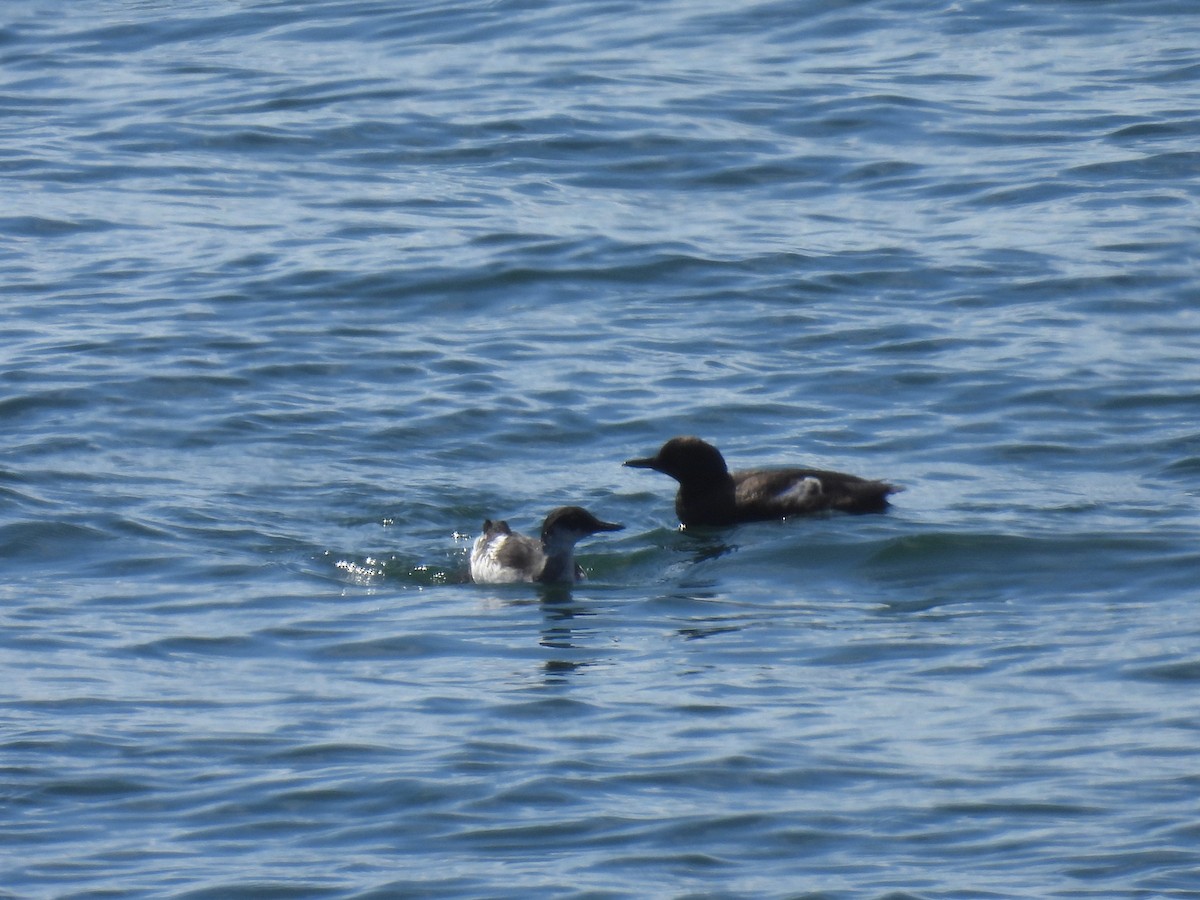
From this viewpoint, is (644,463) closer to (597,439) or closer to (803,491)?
(803,491)

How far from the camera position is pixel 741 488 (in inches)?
500

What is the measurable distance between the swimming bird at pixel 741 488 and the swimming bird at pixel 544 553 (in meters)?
0.92

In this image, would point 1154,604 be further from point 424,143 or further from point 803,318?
point 424,143

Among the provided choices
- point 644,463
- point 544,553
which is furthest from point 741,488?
point 544,553

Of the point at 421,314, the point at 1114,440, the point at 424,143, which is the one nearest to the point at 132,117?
the point at 424,143

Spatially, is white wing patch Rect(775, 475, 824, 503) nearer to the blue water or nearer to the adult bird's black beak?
the blue water

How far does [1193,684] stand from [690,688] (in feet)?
6.79

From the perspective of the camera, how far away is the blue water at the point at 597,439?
789 centimetres

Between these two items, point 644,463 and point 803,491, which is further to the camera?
point 644,463

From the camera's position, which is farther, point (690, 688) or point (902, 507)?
point (902, 507)

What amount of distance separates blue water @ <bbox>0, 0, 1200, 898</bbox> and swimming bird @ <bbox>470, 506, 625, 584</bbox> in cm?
20

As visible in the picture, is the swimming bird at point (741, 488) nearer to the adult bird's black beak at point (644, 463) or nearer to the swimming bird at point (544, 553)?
the adult bird's black beak at point (644, 463)

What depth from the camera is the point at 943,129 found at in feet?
66.4

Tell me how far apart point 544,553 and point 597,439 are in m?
2.35
